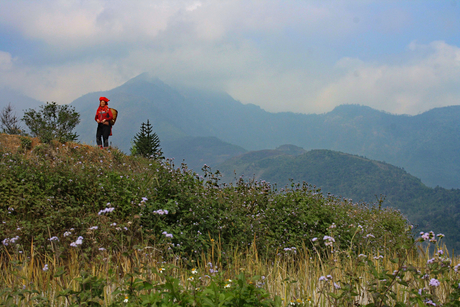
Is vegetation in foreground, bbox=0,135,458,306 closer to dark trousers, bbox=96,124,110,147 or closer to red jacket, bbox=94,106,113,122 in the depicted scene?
dark trousers, bbox=96,124,110,147

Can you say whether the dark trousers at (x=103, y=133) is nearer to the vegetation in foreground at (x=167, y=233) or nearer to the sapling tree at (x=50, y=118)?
the vegetation in foreground at (x=167, y=233)

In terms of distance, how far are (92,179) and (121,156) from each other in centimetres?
553

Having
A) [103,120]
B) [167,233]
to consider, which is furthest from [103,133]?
[167,233]

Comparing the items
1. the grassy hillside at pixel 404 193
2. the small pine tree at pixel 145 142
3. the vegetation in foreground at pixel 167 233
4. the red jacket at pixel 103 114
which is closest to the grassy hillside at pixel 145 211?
the vegetation in foreground at pixel 167 233

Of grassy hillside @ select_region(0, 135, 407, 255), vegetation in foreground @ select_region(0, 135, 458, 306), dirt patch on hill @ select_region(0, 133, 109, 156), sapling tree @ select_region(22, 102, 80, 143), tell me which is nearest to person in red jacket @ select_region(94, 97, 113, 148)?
dirt patch on hill @ select_region(0, 133, 109, 156)

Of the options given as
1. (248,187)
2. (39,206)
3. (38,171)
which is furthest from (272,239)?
(38,171)

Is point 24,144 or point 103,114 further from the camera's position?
point 103,114

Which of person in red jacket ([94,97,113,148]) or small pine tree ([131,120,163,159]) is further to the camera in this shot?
small pine tree ([131,120,163,159])

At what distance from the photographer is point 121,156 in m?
11.1

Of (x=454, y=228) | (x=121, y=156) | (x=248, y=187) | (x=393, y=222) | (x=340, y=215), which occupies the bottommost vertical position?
(x=454, y=228)

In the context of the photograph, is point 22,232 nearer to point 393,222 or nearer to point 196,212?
point 196,212

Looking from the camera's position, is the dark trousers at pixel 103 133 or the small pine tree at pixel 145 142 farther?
the small pine tree at pixel 145 142

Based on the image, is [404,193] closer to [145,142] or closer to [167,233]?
[145,142]

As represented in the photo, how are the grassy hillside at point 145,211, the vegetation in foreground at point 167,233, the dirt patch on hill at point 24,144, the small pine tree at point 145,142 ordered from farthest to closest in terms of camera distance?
the small pine tree at point 145,142 → the dirt patch on hill at point 24,144 → the grassy hillside at point 145,211 → the vegetation in foreground at point 167,233
